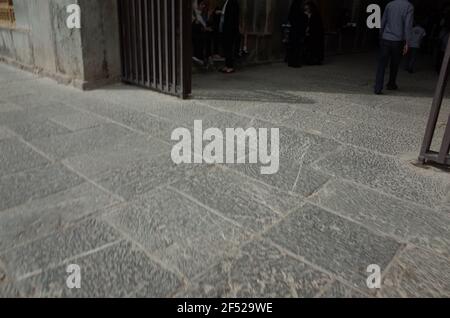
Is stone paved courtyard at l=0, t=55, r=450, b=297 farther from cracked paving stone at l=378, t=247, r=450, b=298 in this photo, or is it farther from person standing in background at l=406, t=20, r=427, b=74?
person standing in background at l=406, t=20, r=427, b=74

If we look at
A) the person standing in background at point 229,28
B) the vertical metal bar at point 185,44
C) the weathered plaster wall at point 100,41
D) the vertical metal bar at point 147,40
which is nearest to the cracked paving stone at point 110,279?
the vertical metal bar at point 185,44

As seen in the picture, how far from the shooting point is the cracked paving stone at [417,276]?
7.08 ft

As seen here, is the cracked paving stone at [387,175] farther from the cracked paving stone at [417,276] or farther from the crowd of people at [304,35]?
the crowd of people at [304,35]

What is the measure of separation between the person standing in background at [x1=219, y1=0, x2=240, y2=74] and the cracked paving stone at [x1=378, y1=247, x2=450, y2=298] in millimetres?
6482

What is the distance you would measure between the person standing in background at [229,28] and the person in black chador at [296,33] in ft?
5.81

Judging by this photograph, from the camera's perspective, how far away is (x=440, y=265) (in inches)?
94.7

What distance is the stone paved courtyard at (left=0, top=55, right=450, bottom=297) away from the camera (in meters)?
2.18

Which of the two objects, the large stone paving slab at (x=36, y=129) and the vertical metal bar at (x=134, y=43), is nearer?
the large stone paving slab at (x=36, y=129)

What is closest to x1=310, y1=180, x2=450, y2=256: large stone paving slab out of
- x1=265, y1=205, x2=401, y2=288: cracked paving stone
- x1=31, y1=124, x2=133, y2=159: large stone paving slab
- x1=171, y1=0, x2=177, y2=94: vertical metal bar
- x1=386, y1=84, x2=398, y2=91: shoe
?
x1=265, y1=205, x2=401, y2=288: cracked paving stone

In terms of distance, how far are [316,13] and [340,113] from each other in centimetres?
517

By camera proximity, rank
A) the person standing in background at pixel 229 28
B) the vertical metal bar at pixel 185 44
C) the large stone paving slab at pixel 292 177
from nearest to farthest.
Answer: the large stone paving slab at pixel 292 177 → the vertical metal bar at pixel 185 44 → the person standing in background at pixel 229 28

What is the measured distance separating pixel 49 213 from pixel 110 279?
0.90 metres

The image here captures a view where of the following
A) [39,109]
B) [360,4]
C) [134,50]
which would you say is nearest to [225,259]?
[39,109]

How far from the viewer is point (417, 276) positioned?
229 centimetres
